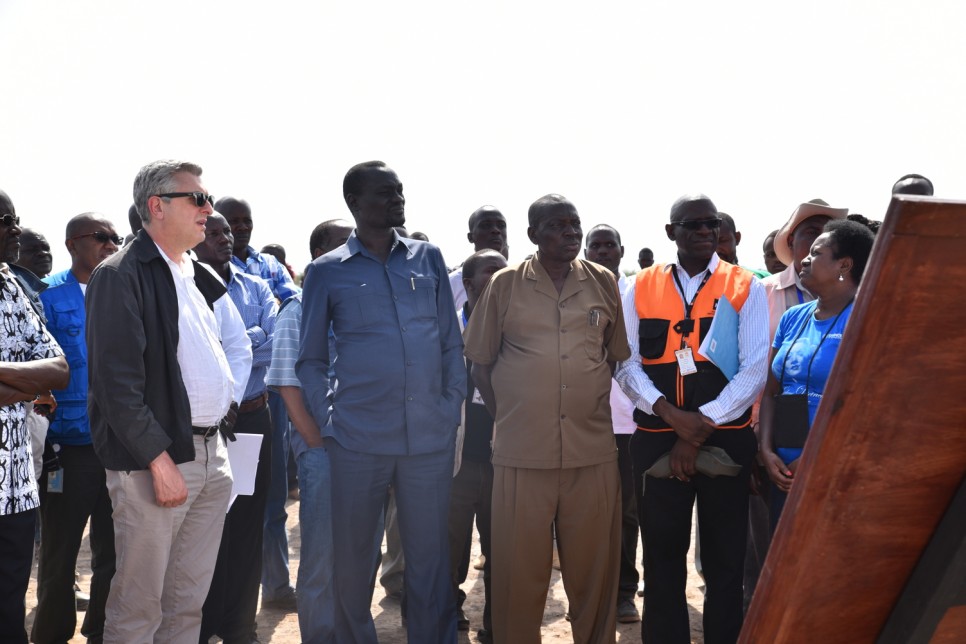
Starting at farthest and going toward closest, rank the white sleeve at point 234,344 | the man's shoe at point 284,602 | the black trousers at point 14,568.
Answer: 1. the man's shoe at point 284,602
2. the white sleeve at point 234,344
3. the black trousers at point 14,568

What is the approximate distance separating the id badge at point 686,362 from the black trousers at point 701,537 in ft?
1.08

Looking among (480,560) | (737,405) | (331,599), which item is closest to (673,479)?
(737,405)

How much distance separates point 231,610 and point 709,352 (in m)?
2.90

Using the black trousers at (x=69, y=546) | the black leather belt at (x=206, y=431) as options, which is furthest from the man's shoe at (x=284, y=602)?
the black leather belt at (x=206, y=431)

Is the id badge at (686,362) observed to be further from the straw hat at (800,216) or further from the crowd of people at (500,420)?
the straw hat at (800,216)

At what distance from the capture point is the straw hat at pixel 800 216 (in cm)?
486

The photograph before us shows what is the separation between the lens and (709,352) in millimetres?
4203

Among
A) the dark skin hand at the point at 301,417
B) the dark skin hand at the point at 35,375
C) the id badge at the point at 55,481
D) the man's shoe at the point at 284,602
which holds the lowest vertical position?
the man's shoe at the point at 284,602

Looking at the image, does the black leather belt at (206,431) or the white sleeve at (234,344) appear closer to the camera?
the black leather belt at (206,431)

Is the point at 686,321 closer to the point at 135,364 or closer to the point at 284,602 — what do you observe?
the point at 135,364

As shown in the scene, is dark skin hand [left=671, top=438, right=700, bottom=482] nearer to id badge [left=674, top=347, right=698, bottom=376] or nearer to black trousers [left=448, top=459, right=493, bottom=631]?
id badge [left=674, top=347, right=698, bottom=376]

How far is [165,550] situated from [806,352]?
2886 millimetres

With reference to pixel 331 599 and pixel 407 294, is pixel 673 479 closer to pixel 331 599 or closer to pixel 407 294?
pixel 407 294

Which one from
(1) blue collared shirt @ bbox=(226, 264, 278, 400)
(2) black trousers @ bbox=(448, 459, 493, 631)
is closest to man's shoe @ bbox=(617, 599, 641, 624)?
(2) black trousers @ bbox=(448, 459, 493, 631)
